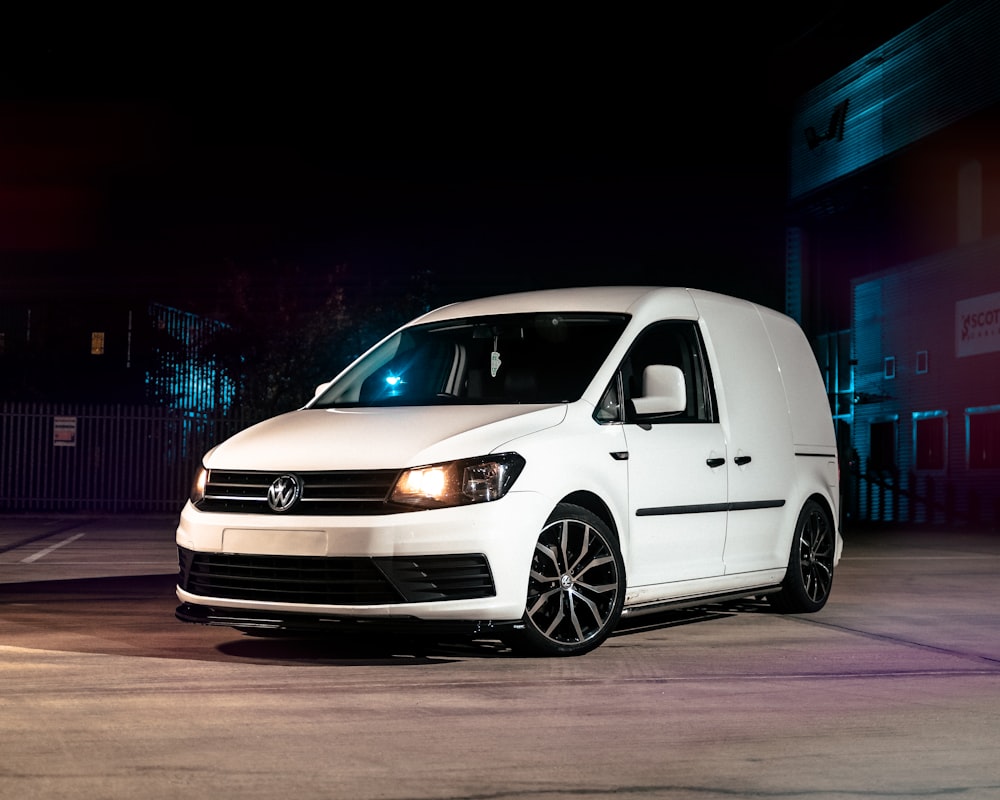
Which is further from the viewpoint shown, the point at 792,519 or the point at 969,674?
the point at 792,519

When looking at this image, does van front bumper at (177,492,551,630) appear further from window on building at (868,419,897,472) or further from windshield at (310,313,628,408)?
window on building at (868,419,897,472)

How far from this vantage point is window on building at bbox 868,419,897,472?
35188 mm

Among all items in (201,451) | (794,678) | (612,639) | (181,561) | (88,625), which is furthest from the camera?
(201,451)

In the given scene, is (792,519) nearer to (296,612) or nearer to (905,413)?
(296,612)

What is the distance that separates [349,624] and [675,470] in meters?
2.15

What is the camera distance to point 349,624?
7.33 metres

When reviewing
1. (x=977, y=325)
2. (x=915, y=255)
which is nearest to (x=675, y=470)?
(x=977, y=325)

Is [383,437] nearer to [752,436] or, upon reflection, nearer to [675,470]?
[675,470]

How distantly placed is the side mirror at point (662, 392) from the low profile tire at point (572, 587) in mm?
725

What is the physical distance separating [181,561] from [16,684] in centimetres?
129

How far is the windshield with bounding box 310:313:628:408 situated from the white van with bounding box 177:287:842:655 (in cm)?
1

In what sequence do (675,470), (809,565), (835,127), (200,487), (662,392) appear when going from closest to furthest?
(200,487) < (662,392) < (675,470) < (809,565) < (835,127)

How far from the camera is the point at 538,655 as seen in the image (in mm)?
7762

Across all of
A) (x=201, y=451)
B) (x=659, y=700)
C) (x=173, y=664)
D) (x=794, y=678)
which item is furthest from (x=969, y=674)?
(x=201, y=451)
